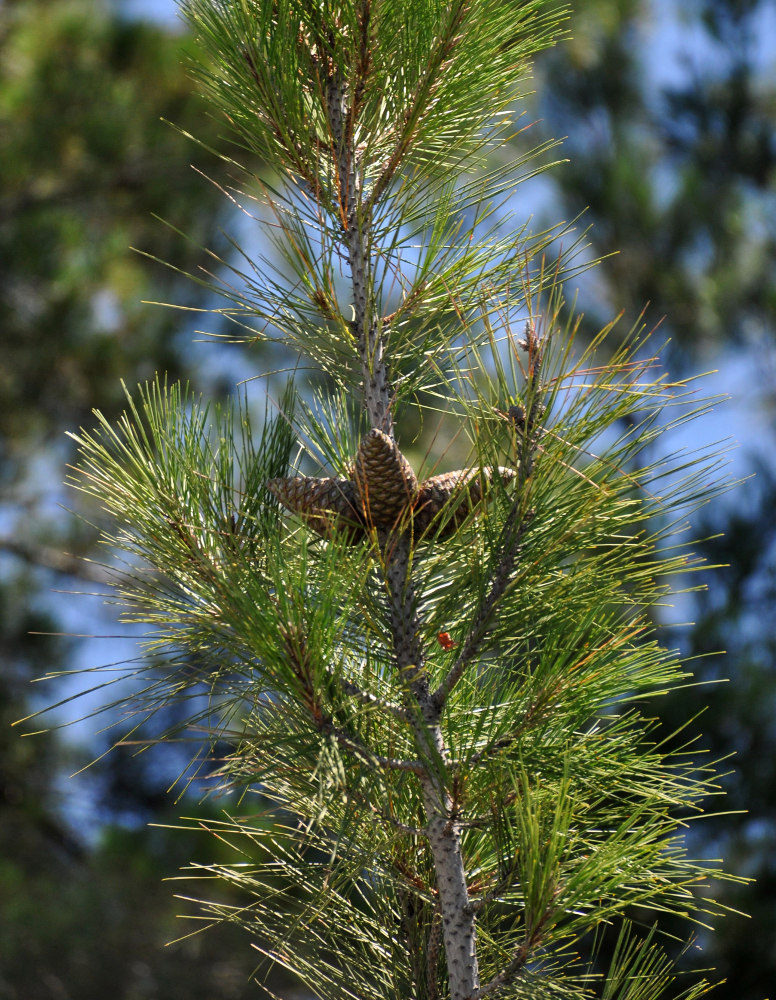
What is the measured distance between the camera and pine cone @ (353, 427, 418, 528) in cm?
58

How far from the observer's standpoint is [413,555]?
0.64 metres

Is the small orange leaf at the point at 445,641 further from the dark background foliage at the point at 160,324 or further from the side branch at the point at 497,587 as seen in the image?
the dark background foliage at the point at 160,324

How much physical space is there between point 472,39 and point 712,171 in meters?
3.17

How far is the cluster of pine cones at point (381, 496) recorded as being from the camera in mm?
582

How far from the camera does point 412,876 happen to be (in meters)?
0.68

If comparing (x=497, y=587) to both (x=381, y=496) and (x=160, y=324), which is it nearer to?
(x=381, y=496)

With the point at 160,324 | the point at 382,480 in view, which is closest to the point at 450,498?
the point at 382,480

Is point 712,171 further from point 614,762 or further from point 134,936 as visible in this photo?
point 614,762

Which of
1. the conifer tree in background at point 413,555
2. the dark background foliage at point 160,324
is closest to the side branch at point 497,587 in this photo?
the conifer tree in background at point 413,555

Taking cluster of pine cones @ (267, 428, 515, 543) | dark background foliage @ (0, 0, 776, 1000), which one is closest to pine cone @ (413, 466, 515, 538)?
→ cluster of pine cones @ (267, 428, 515, 543)

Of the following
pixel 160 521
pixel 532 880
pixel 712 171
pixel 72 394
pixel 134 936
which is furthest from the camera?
pixel 712 171

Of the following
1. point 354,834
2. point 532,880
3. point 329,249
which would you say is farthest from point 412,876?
point 329,249

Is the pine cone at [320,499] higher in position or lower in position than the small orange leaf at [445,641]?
higher

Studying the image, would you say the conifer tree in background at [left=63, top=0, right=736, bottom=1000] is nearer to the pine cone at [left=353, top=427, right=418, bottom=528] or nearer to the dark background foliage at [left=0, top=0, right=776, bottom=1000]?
the pine cone at [left=353, top=427, right=418, bottom=528]
